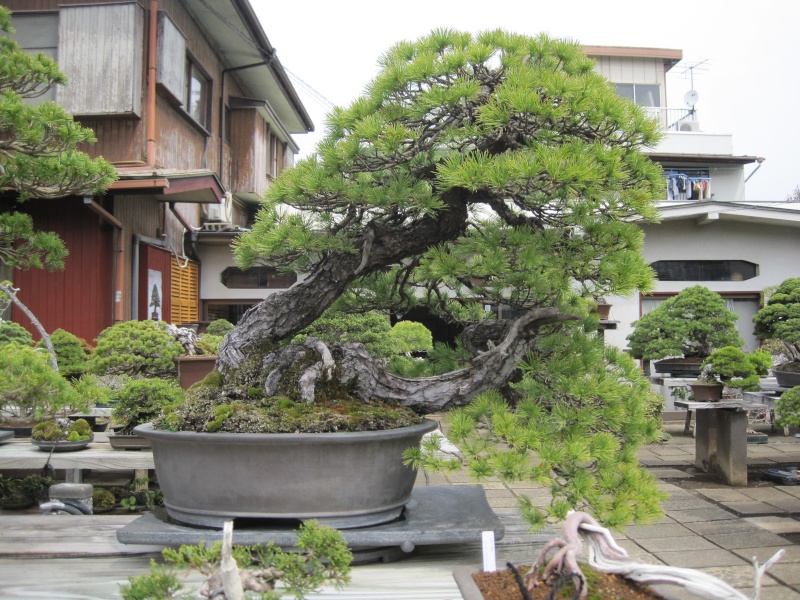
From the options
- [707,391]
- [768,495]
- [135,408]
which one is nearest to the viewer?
[135,408]

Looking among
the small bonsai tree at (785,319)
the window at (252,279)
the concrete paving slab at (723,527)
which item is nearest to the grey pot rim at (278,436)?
the concrete paving slab at (723,527)

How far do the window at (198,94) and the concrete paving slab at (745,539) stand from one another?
703cm

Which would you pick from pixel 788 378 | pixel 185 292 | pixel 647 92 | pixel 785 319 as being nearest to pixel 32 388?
pixel 788 378

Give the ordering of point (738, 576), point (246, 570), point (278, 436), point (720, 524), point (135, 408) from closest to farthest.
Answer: point (246, 570), point (278, 436), point (738, 576), point (135, 408), point (720, 524)

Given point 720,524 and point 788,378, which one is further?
point 788,378

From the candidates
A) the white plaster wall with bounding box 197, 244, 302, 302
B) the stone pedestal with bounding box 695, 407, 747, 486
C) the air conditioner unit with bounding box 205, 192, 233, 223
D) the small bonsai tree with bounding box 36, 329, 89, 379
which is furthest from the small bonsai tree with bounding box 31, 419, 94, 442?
the air conditioner unit with bounding box 205, 192, 233, 223

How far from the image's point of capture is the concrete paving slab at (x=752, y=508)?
418 cm

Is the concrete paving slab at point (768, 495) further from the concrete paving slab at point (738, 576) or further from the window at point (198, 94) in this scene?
the window at point (198, 94)

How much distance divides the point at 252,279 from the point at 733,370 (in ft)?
20.4

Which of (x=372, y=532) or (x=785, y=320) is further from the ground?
(x=785, y=320)

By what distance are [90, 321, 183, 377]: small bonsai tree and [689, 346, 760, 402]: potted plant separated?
172 inches

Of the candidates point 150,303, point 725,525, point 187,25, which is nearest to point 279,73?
point 187,25

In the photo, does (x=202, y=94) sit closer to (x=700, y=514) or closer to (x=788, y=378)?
(x=788, y=378)

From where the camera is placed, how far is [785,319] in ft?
23.0
